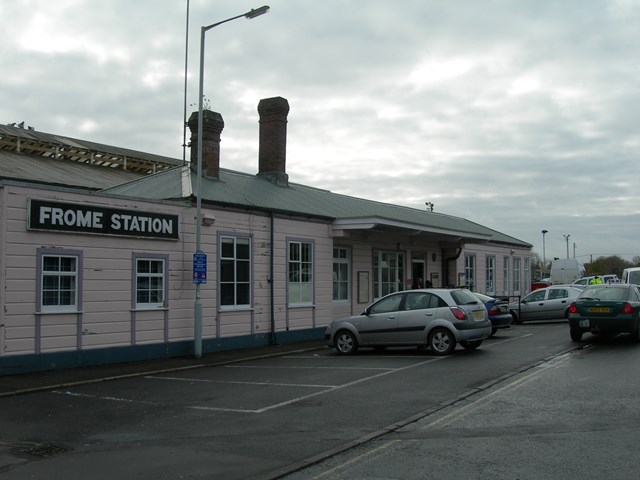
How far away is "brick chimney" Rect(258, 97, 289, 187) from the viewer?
23.6 m

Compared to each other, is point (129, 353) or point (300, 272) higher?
point (300, 272)

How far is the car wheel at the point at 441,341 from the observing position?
15227 millimetres

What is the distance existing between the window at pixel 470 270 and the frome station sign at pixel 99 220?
1907 centimetres

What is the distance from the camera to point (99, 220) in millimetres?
14609

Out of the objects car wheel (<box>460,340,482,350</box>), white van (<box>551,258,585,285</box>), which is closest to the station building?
car wheel (<box>460,340,482,350</box>)

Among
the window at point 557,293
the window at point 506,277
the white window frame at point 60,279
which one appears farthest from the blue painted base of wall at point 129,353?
the window at point 506,277

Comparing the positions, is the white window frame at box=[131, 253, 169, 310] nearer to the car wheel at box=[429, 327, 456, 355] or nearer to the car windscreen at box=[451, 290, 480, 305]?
the car wheel at box=[429, 327, 456, 355]

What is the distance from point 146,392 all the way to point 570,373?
7.44 m

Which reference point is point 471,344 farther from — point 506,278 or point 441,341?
point 506,278

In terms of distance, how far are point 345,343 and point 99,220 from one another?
6.44 metres

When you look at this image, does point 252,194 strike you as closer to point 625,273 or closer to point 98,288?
point 98,288

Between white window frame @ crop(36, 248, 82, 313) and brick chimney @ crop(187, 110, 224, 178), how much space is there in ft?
21.6

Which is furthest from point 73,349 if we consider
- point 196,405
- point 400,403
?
point 400,403

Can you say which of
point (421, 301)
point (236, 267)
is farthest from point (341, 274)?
point (421, 301)
